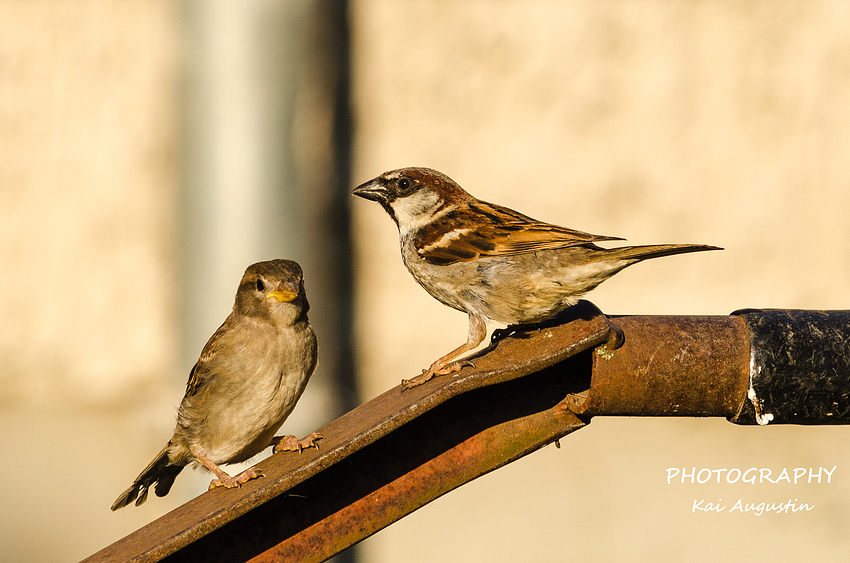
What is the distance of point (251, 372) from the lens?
337 centimetres

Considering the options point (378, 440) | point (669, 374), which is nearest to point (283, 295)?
point (378, 440)

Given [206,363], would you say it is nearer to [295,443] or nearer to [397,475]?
[295,443]

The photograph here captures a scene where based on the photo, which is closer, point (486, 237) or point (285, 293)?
point (285, 293)

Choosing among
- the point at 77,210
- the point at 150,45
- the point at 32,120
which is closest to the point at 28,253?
the point at 77,210

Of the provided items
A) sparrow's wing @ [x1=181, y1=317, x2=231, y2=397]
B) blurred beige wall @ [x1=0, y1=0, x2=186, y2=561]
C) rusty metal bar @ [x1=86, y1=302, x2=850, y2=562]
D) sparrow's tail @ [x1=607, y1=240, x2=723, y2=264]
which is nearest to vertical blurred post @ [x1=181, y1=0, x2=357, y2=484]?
blurred beige wall @ [x1=0, y1=0, x2=186, y2=561]

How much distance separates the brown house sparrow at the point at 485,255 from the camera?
3324 millimetres

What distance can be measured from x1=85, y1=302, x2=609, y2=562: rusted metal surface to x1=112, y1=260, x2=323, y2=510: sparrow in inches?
38.0

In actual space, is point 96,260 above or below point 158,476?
above

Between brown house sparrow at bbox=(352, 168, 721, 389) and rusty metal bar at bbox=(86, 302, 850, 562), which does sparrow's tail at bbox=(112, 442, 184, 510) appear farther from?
rusty metal bar at bbox=(86, 302, 850, 562)

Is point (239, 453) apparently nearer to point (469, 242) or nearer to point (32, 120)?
point (469, 242)

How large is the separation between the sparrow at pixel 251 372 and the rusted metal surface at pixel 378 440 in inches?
38.0

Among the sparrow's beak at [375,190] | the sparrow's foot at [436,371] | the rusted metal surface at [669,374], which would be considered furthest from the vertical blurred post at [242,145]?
the rusted metal surface at [669,374]

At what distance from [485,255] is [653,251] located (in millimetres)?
864

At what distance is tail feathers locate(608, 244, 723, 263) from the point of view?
2627mm
